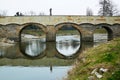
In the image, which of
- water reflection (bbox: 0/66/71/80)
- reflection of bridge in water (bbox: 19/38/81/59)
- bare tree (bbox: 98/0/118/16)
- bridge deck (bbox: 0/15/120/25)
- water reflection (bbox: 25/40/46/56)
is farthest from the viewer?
bare tree (bbox: 98/0/118/16)

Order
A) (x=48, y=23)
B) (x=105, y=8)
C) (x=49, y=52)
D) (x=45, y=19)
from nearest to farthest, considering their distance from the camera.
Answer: (x=49, y=52), (x=45, y=19), (x=48, y=23), (x=105, y=8)

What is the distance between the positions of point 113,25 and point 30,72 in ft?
90.0

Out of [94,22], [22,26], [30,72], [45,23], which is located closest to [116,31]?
[94,22]

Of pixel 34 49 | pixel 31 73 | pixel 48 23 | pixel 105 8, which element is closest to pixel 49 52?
pixel 34 49

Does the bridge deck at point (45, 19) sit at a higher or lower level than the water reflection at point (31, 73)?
higher

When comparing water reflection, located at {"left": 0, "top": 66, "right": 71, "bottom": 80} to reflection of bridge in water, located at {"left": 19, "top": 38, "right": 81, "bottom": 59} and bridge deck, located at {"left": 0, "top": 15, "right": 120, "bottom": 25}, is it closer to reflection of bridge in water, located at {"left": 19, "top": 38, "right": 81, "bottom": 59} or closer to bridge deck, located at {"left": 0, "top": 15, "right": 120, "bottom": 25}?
reflection of bridge in water, located at {"left": 19, "top": 38, "right": 81, "bottom": 59}

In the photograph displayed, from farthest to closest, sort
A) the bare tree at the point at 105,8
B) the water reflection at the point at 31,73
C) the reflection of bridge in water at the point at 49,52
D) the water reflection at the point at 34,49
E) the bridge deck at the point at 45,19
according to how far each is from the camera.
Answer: the bare tree at the point at 105,8, the bridge deck at the point at 45,19, the water reflection at the point at 34,49, the reflection of bridge in water at the point at 49,52, the water reflection at the point at 31,73

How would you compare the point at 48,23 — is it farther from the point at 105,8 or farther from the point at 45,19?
the point at 105,8

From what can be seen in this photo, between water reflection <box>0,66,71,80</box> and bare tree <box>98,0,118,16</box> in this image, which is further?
bare tree <box>98,0,118,16</box>

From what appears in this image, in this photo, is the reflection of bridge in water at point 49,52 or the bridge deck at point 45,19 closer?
the reflection of bridge in water at point 49,52

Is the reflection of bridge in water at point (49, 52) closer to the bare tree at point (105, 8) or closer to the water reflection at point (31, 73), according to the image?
the water reflection at point (31, 73)

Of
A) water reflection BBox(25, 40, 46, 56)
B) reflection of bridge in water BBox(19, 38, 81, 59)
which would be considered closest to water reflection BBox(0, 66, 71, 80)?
reflection of bridge in water BBox(19, 38, 81, 59)

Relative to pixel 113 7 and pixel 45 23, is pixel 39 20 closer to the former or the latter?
pixel 45 23

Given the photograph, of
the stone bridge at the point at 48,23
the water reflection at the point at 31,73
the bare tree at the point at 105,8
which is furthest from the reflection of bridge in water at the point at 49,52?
the bare tree at the point at 105,8
